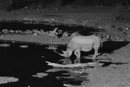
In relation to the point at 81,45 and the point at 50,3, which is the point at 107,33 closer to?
the point at 81,45

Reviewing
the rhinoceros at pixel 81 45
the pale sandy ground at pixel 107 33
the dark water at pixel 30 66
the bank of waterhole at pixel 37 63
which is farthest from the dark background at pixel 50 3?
the rhinoceros at pixel 81 45

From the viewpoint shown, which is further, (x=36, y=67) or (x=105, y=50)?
(x=105, y=50)

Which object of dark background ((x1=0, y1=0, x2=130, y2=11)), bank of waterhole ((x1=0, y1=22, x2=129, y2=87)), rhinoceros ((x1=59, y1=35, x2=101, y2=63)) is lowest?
→ dark background ((x1=0, y1=0, x2=130, y2=11))

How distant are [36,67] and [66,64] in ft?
2.27

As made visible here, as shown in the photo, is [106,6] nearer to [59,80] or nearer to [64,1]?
[64,1]

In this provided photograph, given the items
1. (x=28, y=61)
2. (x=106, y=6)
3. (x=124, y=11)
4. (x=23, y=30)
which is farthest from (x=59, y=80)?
(x=106, y=6)

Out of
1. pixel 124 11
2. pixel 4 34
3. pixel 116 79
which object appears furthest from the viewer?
pixel 124 11

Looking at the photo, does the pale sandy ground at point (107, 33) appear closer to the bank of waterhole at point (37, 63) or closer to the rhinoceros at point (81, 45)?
the bank of waterhole at point (37, 63)

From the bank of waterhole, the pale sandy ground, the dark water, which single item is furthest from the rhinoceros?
the pale sandy ground

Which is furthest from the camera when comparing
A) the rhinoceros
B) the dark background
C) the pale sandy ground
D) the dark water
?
the dark background

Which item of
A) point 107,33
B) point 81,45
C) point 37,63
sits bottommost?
point 107,33

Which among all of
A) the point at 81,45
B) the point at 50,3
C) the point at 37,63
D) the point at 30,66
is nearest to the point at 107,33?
the point at 81,45

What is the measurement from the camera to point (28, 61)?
8.09m

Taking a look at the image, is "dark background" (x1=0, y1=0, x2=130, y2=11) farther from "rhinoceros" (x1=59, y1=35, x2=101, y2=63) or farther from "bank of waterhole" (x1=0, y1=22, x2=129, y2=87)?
"rhinoceros" (x1=59, y1=35, x2=101, y2=63)
